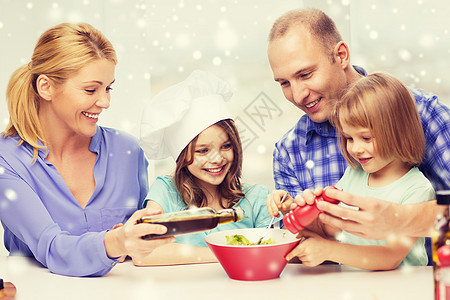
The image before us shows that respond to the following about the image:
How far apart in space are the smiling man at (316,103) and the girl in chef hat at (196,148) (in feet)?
0.66

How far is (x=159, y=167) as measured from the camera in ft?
8.83

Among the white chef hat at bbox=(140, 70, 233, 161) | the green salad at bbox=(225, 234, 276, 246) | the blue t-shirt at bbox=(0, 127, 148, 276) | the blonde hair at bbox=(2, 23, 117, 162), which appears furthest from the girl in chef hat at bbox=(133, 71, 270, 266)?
the green salad at bbox=(225, 234, 276, 246)

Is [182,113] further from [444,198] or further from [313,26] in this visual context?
[444,198]

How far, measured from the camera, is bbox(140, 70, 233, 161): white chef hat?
1552mm

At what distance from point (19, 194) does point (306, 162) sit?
0.95 meters

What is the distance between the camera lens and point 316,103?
1653 millimetres

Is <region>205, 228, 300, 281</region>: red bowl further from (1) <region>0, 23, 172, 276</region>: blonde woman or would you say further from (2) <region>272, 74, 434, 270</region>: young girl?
(1) <region>0, 23, 172, 276</region>: blonde woman

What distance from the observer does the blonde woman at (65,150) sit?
1.46 meters

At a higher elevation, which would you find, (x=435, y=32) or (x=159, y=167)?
(x=435, y=32)

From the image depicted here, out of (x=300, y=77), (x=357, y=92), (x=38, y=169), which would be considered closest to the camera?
(x=357, y=92)

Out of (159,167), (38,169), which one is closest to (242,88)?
(159,167)

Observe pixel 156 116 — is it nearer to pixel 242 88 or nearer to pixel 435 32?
pixel 242 88

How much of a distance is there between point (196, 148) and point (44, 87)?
0.54m

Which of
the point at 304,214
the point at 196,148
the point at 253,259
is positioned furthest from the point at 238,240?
the point at 196,148
